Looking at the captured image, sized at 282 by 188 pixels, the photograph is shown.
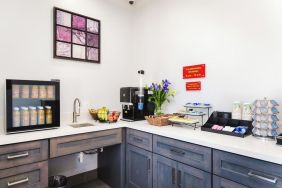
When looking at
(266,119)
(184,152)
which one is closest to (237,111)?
(266,119)

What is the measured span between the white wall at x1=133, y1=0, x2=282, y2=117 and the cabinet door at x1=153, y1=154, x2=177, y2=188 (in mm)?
807

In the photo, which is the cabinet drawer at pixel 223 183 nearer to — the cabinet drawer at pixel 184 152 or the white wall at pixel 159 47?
the cabinet drawer at pixel 184 152

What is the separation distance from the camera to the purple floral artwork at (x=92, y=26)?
2.44 metres

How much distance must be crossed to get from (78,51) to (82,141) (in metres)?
1.15

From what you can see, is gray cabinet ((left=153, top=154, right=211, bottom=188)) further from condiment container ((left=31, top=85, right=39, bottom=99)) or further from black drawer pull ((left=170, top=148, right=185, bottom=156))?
condiment container ((left=31, top=85, right=39, bottom=99))

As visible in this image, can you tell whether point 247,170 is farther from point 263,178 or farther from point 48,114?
point 48,114

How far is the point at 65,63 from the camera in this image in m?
2.27

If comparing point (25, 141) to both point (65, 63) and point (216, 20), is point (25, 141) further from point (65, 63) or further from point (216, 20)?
point (216, 20)

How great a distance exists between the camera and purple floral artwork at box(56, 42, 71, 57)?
7.16ft

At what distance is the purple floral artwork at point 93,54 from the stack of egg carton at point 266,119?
193 cm

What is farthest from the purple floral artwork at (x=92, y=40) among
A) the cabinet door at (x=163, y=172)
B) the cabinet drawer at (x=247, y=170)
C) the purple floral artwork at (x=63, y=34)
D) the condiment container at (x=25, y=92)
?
the cabinet drawer at (x=247, y=170)

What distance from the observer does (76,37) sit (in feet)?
7.63

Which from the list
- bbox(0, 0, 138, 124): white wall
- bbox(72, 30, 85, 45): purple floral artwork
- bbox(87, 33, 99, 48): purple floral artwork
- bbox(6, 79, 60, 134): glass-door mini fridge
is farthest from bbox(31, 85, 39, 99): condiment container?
bbox(87, 33, 99, 48): purple floral artwork

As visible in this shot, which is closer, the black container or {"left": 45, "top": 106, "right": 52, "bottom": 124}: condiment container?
{"left": 45, "top": 106, "right": 52, "bottom": 124}: condiment container
